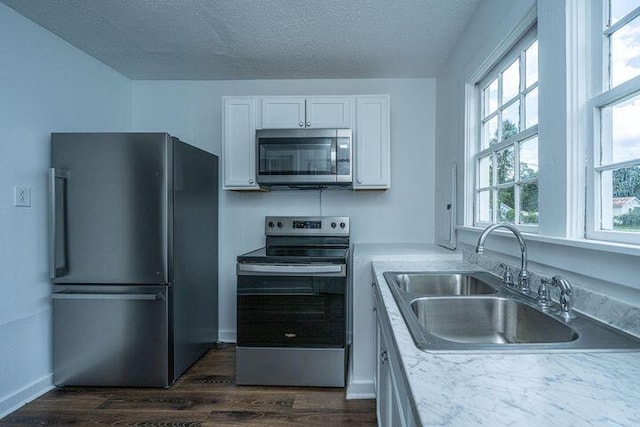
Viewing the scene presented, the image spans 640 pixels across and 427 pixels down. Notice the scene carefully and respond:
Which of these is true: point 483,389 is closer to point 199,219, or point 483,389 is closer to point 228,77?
point 199,219

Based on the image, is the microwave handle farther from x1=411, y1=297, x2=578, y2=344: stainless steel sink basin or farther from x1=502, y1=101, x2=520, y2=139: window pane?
x1=411, y1=297, x2=578, y2=344: stainless steel sink basin

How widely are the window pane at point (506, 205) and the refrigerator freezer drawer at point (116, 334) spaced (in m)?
2.07

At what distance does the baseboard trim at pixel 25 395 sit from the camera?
6.23 feet

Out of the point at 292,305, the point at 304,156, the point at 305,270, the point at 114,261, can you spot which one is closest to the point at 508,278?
the point at 305,270

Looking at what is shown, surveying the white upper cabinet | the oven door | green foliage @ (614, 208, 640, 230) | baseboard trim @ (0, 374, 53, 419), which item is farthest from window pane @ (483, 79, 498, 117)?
baseboard trim @ (0, 374, 53, 419)

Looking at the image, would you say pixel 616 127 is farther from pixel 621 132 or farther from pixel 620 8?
pixel 620 8

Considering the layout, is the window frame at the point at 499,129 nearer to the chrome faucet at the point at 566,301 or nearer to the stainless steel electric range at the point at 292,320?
the chrome faucet at the point at 566,301

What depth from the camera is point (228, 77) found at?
9.62 feet

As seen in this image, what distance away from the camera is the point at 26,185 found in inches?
80.2

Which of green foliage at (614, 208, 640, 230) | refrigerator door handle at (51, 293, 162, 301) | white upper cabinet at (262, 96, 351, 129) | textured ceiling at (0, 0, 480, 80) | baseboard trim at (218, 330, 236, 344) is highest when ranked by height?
textured ceiling at (0, 0, 480, 80)

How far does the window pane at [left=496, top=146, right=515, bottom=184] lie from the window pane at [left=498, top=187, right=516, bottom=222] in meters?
0.06

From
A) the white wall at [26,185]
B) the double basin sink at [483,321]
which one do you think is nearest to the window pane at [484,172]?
the double basin sink at [483,321]

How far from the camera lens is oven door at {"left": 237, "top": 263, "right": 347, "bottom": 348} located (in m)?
2.12

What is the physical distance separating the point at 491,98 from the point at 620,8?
0.98 metres
